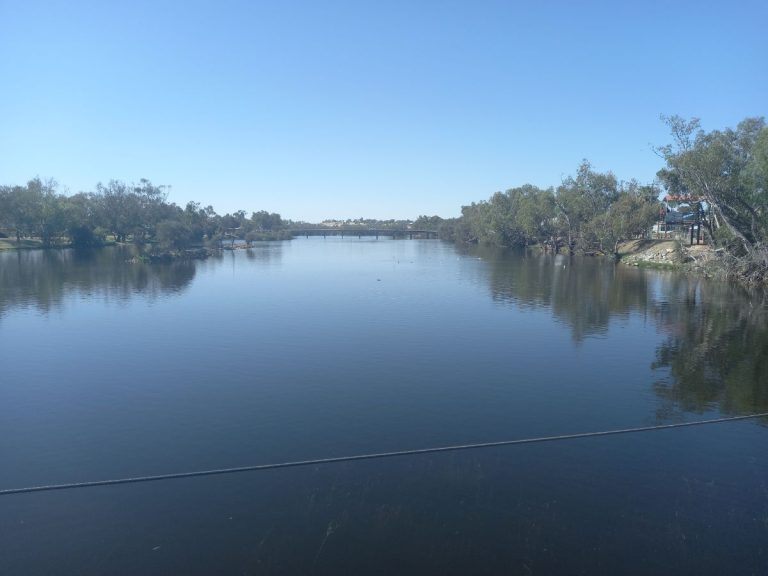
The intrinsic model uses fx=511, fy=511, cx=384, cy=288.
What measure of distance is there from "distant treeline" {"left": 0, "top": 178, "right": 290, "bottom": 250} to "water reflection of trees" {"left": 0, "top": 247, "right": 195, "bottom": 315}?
15.2 m

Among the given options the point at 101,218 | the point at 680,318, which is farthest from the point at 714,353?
the point at 101,218

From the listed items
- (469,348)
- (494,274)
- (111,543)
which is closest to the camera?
(111,543)

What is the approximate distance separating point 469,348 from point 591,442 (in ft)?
32.0

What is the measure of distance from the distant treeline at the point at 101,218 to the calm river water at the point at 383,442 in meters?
64.0

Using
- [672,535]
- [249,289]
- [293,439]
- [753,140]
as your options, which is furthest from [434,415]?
[753,140]

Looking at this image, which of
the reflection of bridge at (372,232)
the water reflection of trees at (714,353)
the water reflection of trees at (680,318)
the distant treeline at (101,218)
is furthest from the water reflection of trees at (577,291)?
the reflection of bridge at (372,232)

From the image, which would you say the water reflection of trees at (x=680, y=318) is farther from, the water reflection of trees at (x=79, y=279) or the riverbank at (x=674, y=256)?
the water reflection of trees at (x=79, y=279)

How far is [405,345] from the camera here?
23.5 metres

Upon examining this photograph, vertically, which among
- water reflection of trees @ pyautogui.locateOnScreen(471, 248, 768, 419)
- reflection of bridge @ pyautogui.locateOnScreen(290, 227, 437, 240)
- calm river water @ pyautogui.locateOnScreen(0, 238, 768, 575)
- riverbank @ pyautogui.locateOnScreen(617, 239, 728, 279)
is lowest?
calm river water @ pyautogui.locateOnScreen(0, 238, 768, 575)

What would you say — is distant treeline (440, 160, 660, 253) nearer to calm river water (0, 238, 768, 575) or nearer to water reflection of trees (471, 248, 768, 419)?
water reflection of trees (471, 248, 768, 419)

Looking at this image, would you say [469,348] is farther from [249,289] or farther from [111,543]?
[249,289]

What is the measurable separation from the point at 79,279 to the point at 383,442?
149 feet

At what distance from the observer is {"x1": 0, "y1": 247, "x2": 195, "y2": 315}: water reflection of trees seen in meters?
37.6

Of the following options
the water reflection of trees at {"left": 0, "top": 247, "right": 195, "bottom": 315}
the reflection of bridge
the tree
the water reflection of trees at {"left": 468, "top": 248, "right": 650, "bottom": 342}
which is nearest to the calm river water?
the water reflection of trees at {"left": 468, "top": 248, "right": 650, "bottom": 342}
